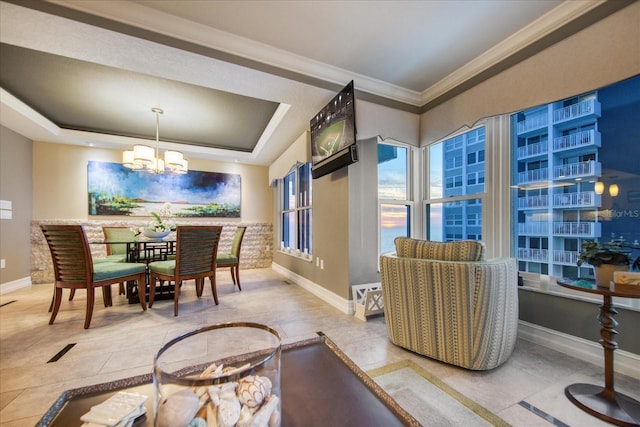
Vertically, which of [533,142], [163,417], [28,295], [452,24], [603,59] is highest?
[452,24]

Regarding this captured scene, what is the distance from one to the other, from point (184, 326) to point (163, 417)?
2.14 meters

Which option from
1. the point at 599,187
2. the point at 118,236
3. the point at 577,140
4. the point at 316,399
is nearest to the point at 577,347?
the point at 599,187

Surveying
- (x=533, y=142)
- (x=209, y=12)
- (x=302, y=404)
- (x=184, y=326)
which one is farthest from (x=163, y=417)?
(x=533, y=142)

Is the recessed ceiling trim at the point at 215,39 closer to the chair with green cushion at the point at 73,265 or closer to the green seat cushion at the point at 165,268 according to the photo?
the chair with green cushion at the point at 73,265

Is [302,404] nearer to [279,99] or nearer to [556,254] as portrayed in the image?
[556,254]

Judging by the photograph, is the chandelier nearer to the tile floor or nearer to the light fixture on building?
the tile floor

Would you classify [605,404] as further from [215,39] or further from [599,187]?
[215,39]

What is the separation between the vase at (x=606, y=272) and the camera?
54.6 inches

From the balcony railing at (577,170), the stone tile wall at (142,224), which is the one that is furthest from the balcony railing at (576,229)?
the stone tile wall at (142,224)

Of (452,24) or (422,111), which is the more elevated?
(452,24)

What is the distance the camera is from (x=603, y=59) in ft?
5.38

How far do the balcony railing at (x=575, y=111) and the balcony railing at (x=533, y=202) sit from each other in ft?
2.18

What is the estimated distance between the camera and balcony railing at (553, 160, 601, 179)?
188cm

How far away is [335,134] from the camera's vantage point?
2.68 metres
